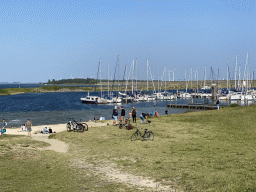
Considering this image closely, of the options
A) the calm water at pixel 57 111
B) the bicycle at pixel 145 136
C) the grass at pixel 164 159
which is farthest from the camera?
the calm water at pixel 57 111

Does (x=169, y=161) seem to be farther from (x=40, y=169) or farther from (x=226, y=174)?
(x=40, y=169)

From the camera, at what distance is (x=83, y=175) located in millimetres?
13133

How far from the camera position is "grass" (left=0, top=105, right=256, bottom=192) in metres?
11.9

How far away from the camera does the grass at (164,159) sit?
11.9m

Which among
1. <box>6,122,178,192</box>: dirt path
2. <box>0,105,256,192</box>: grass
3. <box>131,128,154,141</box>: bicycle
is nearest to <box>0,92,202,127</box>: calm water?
<box>0,105,256,192</box>: grass

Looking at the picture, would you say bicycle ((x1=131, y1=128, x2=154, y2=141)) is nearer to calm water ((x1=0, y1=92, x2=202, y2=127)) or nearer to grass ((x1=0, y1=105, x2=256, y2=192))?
grass ((x1=0, y1=105, x2=256, y2=192))

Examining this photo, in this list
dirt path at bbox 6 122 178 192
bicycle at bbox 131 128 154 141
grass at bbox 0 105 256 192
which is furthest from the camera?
bicycle at bbox 131 128 154 141

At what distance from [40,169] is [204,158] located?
32.7ft

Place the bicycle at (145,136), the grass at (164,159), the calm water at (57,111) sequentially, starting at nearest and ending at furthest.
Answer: the grass at (164,159) → the bicycle at (145,136) → the calm water at (57,111)

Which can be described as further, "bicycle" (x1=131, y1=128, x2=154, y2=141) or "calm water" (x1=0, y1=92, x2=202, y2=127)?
"calm water" (x1=0, y1=92, x2=202, y2=127)

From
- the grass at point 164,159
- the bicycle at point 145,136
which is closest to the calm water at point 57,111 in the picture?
the grass at point 164,159

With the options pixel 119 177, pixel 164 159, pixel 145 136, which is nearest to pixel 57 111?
pixel 145 136

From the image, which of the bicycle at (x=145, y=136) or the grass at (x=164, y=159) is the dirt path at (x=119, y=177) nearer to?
the grass at (x=164, y=159)

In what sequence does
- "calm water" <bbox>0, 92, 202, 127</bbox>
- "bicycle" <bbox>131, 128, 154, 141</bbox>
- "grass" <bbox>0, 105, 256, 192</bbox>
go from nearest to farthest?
"grass" <bbox>0, 105, 256, 192</bbox>
"bicycle" <bbox>131, 128, 154, 141</bbox>
"calm water" <bbox>0, 92, 202, 127</bbox>
